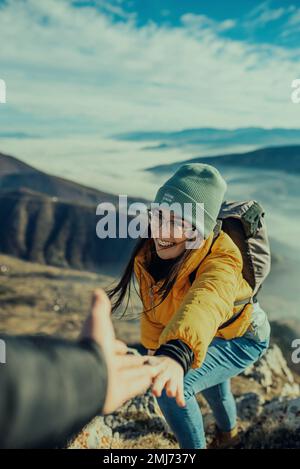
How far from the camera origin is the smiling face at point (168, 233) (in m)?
3.13

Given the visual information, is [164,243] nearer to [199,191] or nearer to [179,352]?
[199,191]

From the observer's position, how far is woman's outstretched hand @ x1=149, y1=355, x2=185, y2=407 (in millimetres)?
2006

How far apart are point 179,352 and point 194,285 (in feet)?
1.81

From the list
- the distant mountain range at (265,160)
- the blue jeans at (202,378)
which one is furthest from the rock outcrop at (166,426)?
the distant mountain range at (265,160)

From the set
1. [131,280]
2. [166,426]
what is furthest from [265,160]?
[131,280]

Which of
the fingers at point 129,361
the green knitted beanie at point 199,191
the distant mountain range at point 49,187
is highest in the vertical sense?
the distant mountain range at point 49,187

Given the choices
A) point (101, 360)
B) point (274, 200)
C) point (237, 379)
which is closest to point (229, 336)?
point (101, 360)

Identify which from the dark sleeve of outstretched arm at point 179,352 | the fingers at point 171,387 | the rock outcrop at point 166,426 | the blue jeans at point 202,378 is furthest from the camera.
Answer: the rock outcrop at point 166,426

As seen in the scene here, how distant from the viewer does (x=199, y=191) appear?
124 inches

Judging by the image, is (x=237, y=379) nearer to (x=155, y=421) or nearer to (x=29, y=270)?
(x=155, y=421)

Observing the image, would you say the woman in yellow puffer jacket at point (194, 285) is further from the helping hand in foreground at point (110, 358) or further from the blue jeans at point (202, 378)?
the helping hand in foreground at point (110, 358)

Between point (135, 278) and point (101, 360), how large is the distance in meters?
1.92

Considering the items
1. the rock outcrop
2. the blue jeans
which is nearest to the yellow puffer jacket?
the blue jeans

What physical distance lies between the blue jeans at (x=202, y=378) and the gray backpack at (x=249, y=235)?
0.23 metres
